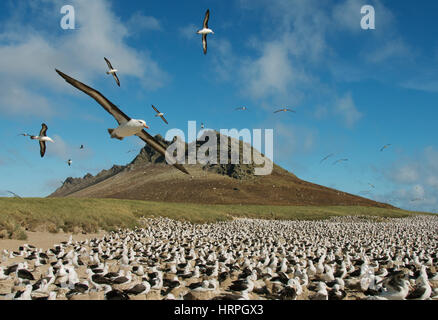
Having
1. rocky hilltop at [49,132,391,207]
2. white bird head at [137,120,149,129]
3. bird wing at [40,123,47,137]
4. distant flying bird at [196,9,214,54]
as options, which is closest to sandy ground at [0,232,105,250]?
bird wing at [40,123,47,137]

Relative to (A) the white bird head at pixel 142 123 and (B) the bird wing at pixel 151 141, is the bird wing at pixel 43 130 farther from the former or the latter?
(A) the white bird head at pixel 142 123

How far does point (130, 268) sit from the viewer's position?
1154 cm

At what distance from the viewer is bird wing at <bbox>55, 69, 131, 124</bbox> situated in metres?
6.84

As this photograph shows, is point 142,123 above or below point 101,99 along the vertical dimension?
below

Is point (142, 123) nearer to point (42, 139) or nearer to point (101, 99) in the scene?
point (101, 99)

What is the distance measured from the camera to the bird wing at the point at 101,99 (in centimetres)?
684

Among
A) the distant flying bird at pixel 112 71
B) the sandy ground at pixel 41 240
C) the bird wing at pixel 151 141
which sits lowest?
the sandy ground at pixel 41 240

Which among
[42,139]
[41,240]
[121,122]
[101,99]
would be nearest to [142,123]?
[121,122]

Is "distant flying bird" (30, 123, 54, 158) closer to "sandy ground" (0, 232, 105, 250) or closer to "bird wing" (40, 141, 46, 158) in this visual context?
"bird wing" (40, 141, 46, 158)

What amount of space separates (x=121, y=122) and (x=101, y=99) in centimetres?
113

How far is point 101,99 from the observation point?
784cm

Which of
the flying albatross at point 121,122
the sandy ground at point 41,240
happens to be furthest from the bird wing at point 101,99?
the sandy ground at point 41,240
